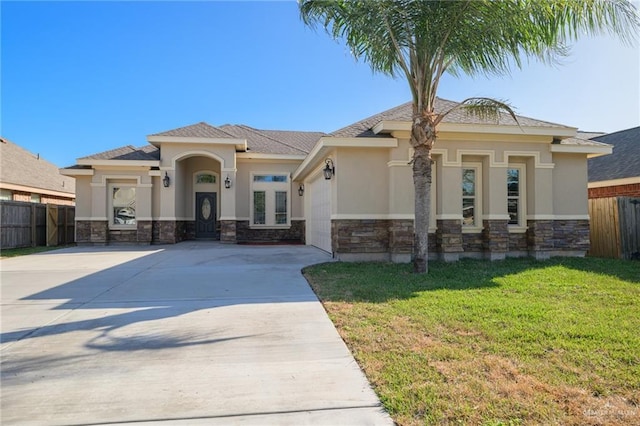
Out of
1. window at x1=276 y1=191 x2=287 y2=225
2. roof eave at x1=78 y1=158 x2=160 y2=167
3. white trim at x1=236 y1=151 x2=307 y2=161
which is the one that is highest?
white trim at x1=236 y1=151 x2=307 y2=161

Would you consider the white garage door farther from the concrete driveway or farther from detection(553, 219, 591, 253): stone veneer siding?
detection(553, 219, 591, 253): stone veneer siding

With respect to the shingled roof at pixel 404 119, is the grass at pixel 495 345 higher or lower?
lower

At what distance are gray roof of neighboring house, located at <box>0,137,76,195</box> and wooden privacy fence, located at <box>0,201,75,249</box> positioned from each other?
128 inches

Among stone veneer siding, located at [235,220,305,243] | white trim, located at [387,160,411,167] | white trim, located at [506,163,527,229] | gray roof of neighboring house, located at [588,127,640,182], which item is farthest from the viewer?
stone veneer siding, located at [235,220,305,243]

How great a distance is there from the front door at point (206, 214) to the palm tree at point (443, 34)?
11.3m

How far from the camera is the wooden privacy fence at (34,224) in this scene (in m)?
13.3

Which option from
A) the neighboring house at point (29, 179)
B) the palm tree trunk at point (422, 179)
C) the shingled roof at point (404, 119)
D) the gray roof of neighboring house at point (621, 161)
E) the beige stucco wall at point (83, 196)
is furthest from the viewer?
the neighboring house at point (29, 179)

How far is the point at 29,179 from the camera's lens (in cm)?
1816

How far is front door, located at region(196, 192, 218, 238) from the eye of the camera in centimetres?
1650

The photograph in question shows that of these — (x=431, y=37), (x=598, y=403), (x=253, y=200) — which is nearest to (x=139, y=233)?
(x=253, y=200)

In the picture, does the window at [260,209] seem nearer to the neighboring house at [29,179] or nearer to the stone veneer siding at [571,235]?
the stone veneer siding at [571,235]

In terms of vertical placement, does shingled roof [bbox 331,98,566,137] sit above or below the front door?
above

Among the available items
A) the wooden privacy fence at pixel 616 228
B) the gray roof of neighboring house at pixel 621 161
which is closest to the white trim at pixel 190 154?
the wooden privacy fence at pixel 616 228

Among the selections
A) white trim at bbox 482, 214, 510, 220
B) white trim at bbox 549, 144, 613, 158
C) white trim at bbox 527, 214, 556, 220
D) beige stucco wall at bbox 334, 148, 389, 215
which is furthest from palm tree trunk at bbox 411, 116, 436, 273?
white trim at bbox 549, 144, 613, 158
